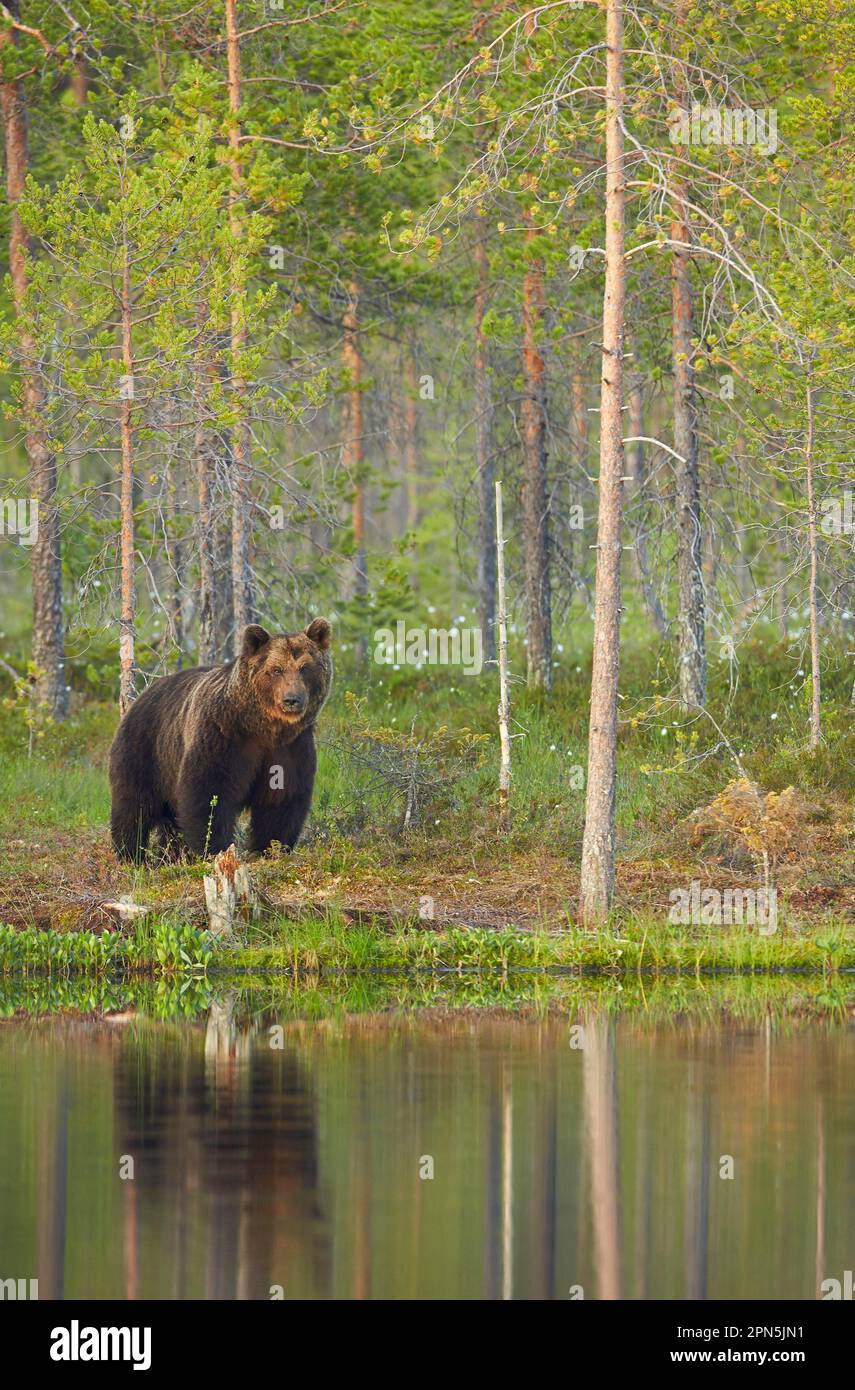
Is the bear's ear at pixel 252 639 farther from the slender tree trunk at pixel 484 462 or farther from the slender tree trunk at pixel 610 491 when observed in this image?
the slender tree trunk at pixel 484 462

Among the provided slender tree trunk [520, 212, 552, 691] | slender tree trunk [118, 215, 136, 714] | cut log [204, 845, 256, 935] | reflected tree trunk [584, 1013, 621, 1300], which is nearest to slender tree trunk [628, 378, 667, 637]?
slender tree trunk [520, 212, 552, 691]

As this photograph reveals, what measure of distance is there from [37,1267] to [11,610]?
44553 mm

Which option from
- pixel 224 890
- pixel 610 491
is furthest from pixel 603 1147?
pixel 610 491

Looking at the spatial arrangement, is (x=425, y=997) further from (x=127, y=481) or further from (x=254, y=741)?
(x=127, y=481)

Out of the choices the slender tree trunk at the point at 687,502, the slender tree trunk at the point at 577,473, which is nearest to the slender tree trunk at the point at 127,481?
the slender tree trunk at the point at 687,502

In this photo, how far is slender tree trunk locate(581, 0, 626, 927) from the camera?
16516 millimetres

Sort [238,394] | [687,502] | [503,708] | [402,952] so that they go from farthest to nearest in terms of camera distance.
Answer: [687,502]
[238,394]
[503,708]
[402,952]

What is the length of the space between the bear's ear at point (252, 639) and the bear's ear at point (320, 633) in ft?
1.26

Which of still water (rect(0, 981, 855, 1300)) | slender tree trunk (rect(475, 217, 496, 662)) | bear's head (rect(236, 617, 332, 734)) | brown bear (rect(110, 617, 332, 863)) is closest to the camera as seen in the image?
A: still water (rect(0, 981, 855, 1300))

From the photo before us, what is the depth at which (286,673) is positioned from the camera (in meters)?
17.6

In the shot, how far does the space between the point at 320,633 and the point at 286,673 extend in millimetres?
528

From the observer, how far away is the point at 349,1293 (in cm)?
876

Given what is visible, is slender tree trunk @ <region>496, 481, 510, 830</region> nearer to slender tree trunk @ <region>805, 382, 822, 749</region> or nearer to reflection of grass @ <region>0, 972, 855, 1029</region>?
slender tree trunk @ <region>805, 382, 822, 749</region>
